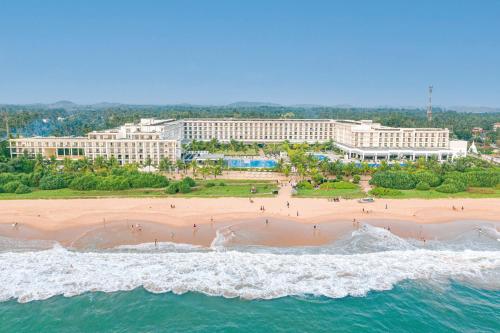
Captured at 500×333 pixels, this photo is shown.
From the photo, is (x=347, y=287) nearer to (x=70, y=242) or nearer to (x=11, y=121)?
(x=70, y=242)

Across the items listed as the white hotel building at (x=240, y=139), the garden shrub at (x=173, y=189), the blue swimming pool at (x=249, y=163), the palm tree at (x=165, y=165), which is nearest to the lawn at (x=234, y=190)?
the garden shrub at (x=173, y=189)

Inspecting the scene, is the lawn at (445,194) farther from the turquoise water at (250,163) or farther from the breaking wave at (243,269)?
the turquoise water at (250,163)

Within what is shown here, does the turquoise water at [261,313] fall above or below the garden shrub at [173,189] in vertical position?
below

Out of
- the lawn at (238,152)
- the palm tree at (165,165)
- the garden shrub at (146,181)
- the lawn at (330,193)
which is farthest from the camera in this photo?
the lawn at (238,152)

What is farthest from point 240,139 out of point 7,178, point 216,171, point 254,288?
point 254,288

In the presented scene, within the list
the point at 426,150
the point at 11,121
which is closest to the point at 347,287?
the point at 426,150

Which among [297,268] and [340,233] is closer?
[297,268]
